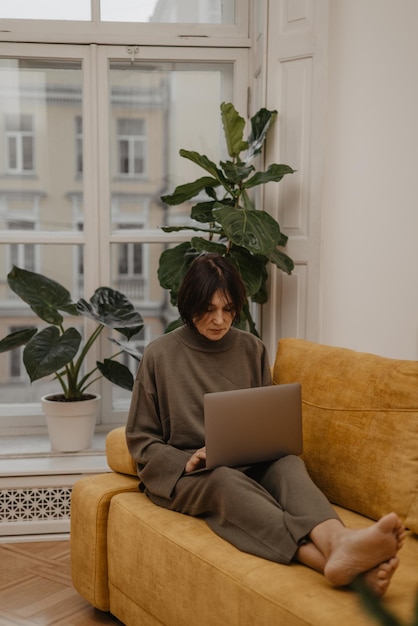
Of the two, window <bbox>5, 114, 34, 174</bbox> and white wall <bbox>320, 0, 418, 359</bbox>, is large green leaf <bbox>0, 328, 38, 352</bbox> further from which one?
white wall <bbox>320, 0, 418, 359</bbox>

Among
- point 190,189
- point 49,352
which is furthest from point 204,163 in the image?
point 49,352

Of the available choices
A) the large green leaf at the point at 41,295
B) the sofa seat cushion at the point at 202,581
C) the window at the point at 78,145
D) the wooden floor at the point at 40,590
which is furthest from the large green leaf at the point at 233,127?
the wooden floor at the point at 40,590

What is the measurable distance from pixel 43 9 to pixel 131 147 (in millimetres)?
762

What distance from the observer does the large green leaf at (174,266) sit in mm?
3209

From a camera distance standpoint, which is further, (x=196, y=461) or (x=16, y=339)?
(x=16, y=339)

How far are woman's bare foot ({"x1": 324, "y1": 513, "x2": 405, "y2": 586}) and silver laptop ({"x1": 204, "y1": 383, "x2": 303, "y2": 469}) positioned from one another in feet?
1.47

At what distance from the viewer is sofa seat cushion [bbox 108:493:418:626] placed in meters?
1.66

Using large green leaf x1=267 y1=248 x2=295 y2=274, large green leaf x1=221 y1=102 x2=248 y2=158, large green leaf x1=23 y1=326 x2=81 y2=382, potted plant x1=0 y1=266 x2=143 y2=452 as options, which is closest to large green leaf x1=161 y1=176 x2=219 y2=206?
large green leaf x1=221 y1=102 x2=248 y2=158

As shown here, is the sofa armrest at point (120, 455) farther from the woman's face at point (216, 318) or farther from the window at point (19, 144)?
the window at point (19, 144)

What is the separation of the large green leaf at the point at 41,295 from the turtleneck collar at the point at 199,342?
95 cm

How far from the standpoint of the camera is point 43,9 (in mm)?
3580

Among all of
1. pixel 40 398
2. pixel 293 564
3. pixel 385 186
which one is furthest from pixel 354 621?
pixel 40 398

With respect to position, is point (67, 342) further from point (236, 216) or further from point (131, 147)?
point (131, 147)

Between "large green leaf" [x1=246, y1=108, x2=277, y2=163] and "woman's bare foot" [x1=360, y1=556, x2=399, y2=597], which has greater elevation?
"large green leaf" [x1=246, y1=108, x2=277, y2=163]
